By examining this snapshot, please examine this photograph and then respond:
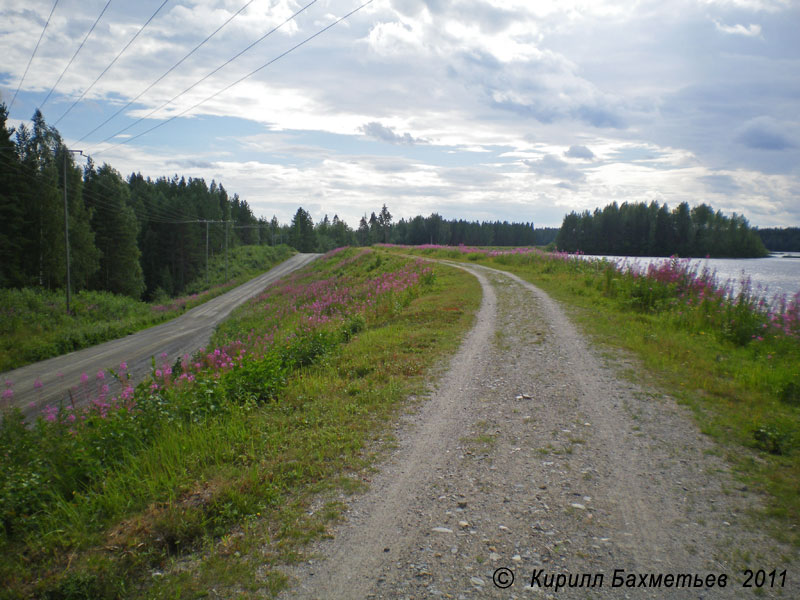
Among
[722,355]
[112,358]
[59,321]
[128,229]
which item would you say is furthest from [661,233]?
[128,229]

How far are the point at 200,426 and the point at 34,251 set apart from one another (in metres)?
43.2

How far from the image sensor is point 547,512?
13.1 feet

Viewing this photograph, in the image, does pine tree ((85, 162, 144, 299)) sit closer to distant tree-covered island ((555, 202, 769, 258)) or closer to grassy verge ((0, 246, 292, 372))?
grassy verge ((0, 246, 292, 372))

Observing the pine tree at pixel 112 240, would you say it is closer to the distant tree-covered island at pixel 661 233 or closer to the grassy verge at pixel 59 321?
the grassy verge at pixel 59 321

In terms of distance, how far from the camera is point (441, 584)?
3.18 m

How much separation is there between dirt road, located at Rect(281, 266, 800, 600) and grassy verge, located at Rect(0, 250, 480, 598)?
0.53m

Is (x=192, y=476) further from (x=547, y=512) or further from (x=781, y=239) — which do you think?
(x=781, y=239)

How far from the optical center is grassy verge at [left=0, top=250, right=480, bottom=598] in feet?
11.3

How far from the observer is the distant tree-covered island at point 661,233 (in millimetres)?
38812

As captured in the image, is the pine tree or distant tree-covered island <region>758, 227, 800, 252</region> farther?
the pine tree

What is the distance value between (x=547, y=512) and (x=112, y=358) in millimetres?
24558

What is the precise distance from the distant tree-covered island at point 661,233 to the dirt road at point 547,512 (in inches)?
1086

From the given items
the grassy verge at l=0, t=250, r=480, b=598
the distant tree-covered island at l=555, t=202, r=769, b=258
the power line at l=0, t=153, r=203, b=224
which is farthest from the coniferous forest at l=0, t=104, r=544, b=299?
the distant tree-covered island at l=555, t=202, r=769, b=258

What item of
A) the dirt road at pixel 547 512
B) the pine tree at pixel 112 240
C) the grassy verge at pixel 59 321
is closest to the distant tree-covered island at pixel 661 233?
the dirt road at pixel 547 512
